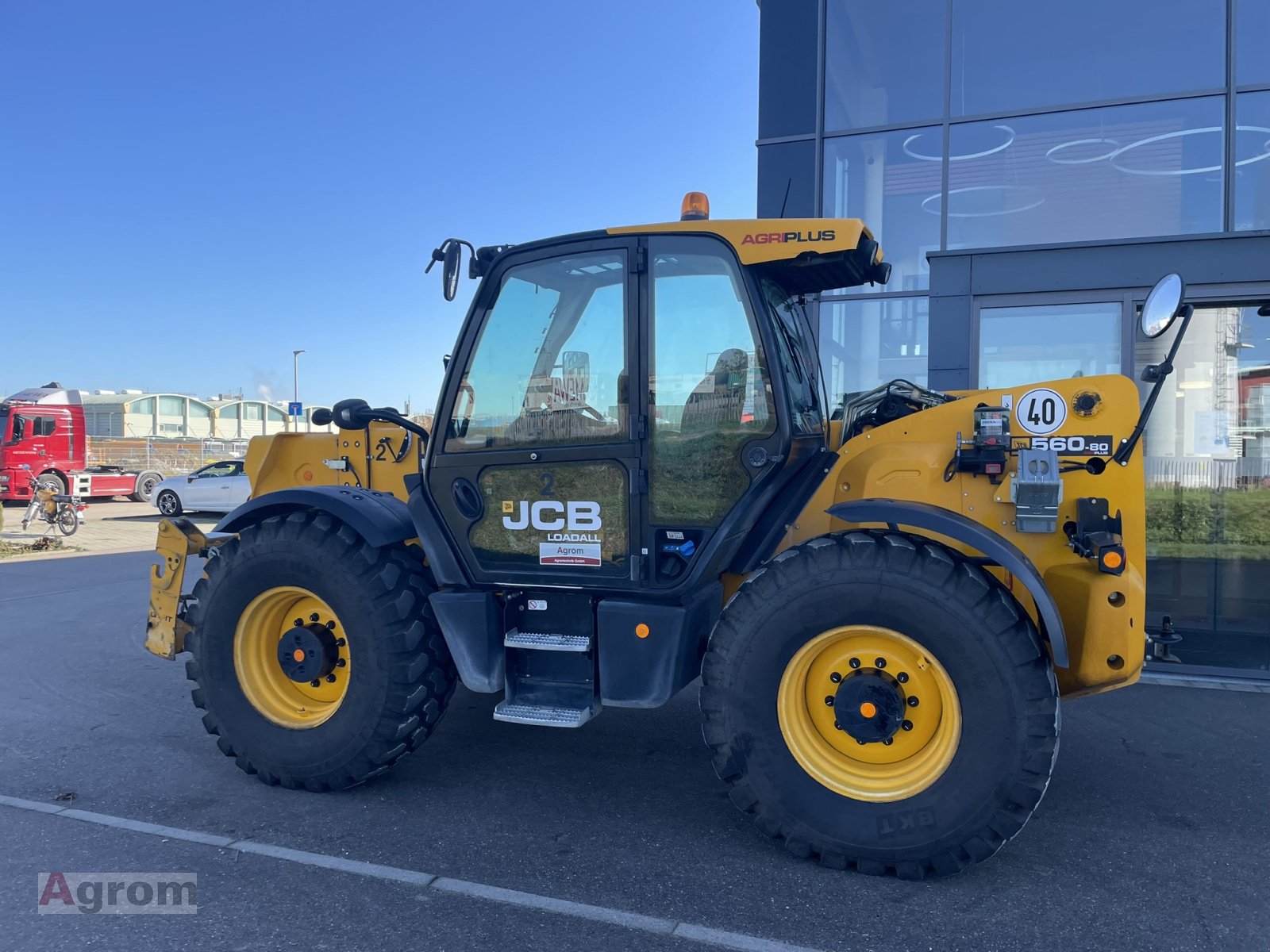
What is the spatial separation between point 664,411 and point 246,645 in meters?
2.34

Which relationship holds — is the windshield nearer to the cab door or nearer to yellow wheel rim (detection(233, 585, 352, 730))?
the cab door

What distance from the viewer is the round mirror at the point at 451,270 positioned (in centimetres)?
379

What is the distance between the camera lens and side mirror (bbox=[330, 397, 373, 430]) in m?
4.03

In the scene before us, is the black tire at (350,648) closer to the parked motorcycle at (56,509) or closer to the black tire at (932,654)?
the black tire at (932,654)

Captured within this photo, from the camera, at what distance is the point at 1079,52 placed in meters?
8.74

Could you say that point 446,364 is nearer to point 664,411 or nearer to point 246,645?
point 664,411

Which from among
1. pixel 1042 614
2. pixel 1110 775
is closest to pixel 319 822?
pixel 1042 614

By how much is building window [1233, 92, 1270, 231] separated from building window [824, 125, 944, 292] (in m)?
2.63

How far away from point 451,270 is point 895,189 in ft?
23.3

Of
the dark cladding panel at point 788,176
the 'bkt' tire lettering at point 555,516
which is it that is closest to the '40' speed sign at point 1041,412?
the 'bkt' tire lettering at point 555,516

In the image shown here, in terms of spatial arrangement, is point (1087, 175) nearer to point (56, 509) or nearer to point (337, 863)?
point (337, 863)

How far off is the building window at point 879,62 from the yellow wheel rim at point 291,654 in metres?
7.87

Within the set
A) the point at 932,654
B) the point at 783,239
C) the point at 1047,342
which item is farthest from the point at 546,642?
the point at 1047,342

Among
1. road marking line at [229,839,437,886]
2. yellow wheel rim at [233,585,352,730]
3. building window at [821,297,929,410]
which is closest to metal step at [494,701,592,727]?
road marking line at [229,839,437,886]
